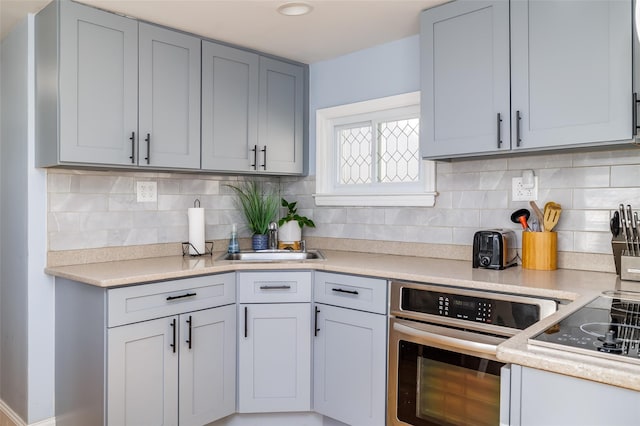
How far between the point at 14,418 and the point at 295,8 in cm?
265

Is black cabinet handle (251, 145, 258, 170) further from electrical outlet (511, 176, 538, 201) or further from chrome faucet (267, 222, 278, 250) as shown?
electrical outlet (511, 176, 538, 201)

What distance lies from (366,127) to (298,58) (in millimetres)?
670

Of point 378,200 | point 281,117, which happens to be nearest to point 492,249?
point 378,200

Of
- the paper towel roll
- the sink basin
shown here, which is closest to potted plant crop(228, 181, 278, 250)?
the sink basin

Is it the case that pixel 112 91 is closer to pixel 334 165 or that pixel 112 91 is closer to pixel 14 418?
pixel 334 165

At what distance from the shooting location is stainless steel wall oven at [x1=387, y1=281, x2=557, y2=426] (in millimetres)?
1886

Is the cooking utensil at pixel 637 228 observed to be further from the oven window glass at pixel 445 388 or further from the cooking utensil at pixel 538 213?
the oven window glass at pixel 445 388

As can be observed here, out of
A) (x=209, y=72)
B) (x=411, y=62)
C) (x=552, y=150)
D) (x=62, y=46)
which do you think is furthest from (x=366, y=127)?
(x=62, y=46)

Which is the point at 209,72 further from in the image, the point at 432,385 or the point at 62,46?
the point at 432,385

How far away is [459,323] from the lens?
2014 mm

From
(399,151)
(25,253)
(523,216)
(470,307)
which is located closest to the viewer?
(470,307)

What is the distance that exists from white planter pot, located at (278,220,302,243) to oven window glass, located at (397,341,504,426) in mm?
1294

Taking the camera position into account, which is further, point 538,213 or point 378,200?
point 378,200

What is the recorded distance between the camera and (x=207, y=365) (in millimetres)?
2436
